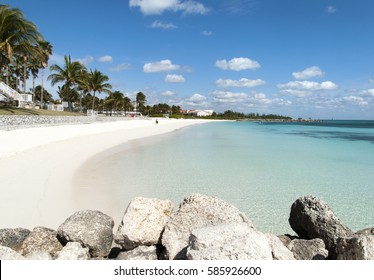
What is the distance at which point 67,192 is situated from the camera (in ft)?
26.9

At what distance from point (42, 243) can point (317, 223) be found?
4530 millimetres

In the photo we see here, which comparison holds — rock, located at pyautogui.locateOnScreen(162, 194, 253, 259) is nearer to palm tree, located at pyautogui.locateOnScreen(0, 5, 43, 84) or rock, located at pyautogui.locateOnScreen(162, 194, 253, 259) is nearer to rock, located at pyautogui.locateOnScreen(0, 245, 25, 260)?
rock, located at pyautogui.locateOnScreen(0, 245, 25, 260)

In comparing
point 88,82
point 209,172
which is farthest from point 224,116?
point 209,172

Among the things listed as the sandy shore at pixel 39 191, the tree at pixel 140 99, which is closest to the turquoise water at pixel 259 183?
the sandy shore at pixel 39 191

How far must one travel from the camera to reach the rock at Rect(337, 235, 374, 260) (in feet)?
10.6

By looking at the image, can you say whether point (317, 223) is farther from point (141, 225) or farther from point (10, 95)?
point (10, 95)

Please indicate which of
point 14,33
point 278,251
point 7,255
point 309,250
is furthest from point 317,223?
point 14,33

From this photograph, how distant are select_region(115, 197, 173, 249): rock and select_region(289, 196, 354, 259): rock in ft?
8.28

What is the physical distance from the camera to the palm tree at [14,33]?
27.7 meters

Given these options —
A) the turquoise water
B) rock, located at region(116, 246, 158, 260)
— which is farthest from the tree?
rock, located at region(116, 246, 158, 260)

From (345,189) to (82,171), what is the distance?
9991mm

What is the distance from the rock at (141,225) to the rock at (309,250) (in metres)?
2.07

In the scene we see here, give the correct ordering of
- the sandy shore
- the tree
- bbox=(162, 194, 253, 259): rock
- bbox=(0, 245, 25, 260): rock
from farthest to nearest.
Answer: the tree
the sandy shore
bbox=(162, 194, 253, 259): rock
bbox=(0, 245, 25, 260): rock

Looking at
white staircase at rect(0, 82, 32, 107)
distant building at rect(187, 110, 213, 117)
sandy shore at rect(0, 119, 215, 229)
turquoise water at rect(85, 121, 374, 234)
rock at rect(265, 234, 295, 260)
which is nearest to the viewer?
rock at rect(265, 234, 295, 260)
